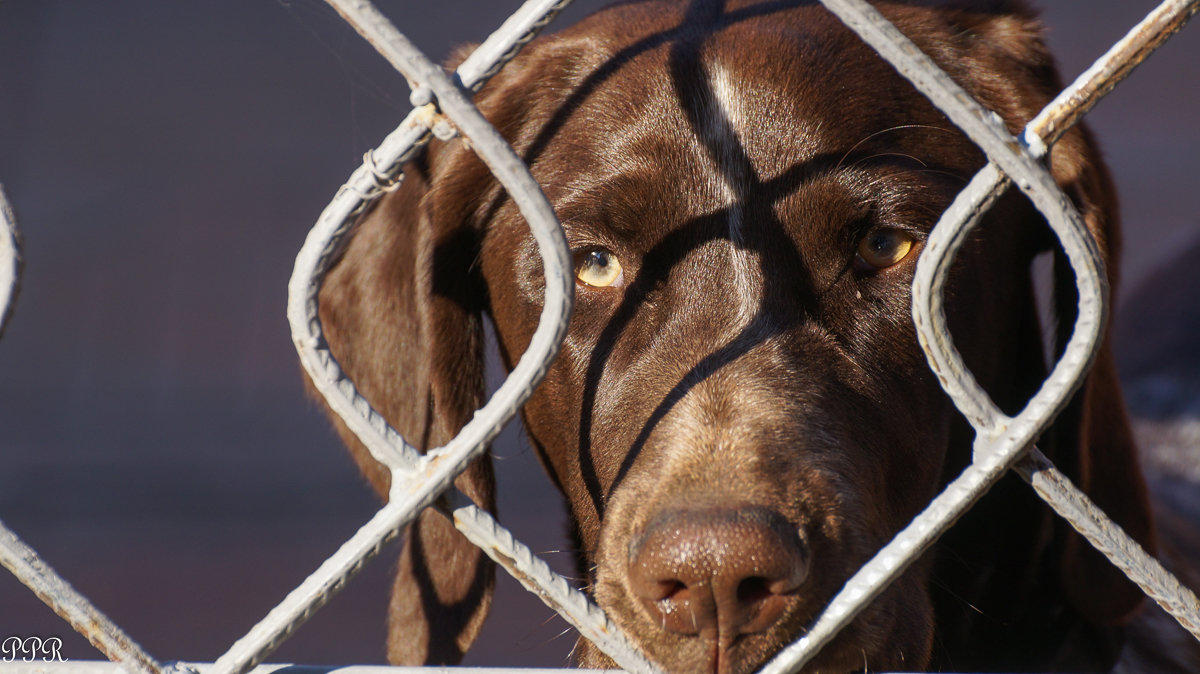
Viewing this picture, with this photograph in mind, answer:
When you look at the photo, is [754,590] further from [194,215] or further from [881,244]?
[194,215]

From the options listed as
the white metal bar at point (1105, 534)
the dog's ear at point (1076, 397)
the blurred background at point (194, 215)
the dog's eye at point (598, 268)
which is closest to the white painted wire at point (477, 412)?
the white metal bar at point (1105, 534)

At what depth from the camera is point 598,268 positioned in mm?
1654

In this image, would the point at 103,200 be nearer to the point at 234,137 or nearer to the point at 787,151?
the point at 234,137

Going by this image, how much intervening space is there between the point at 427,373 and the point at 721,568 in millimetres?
1006

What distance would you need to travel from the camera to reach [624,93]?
174cm

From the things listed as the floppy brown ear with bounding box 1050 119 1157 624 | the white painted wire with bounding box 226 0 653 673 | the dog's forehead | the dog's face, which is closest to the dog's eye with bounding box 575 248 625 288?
the dog's face

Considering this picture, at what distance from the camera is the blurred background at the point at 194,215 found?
5.40 meters

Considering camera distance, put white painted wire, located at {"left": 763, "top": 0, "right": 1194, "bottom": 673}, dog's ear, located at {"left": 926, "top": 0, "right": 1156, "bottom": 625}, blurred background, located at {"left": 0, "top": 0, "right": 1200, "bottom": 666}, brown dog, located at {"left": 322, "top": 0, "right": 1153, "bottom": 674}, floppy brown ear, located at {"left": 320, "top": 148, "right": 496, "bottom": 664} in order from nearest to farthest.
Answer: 1. white painted wire, located at {"left": 763, "top": 0, "right": 1194, "bottom": 673}
2. brown dog, located at {"left": 322, "top": 0, "right": 1153, "bottom": 674}
3. dog's ear, located at {"left": 926, "top": 0, "right": 1156, "bottom": 625}
4. floppy brown ear, located at {"left": 320, "top": 148, "right": 496, "bottom": 664}
5. blurred background, located at {"left": 0, "top": 0, "right": 1200, "bottom": 666}

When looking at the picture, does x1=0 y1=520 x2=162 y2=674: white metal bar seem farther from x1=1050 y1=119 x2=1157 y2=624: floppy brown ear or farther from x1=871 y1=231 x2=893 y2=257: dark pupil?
x1=1050 y1=119 x2=1157 y2=624: floppy brown ear

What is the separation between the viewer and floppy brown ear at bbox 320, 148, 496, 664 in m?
1.94

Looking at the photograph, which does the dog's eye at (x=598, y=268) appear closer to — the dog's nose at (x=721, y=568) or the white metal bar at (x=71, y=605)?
the dog's nose at (x=721, y=568)

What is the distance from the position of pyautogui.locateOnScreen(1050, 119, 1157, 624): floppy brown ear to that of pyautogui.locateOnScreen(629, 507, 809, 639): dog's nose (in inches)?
36.0

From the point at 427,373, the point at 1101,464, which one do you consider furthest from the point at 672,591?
the point at 1101,464

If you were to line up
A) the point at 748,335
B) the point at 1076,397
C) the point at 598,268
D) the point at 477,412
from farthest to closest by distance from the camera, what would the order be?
the point at 1076,397 → the point at 598,268 → the point at 748,335 → the point at 477,412
